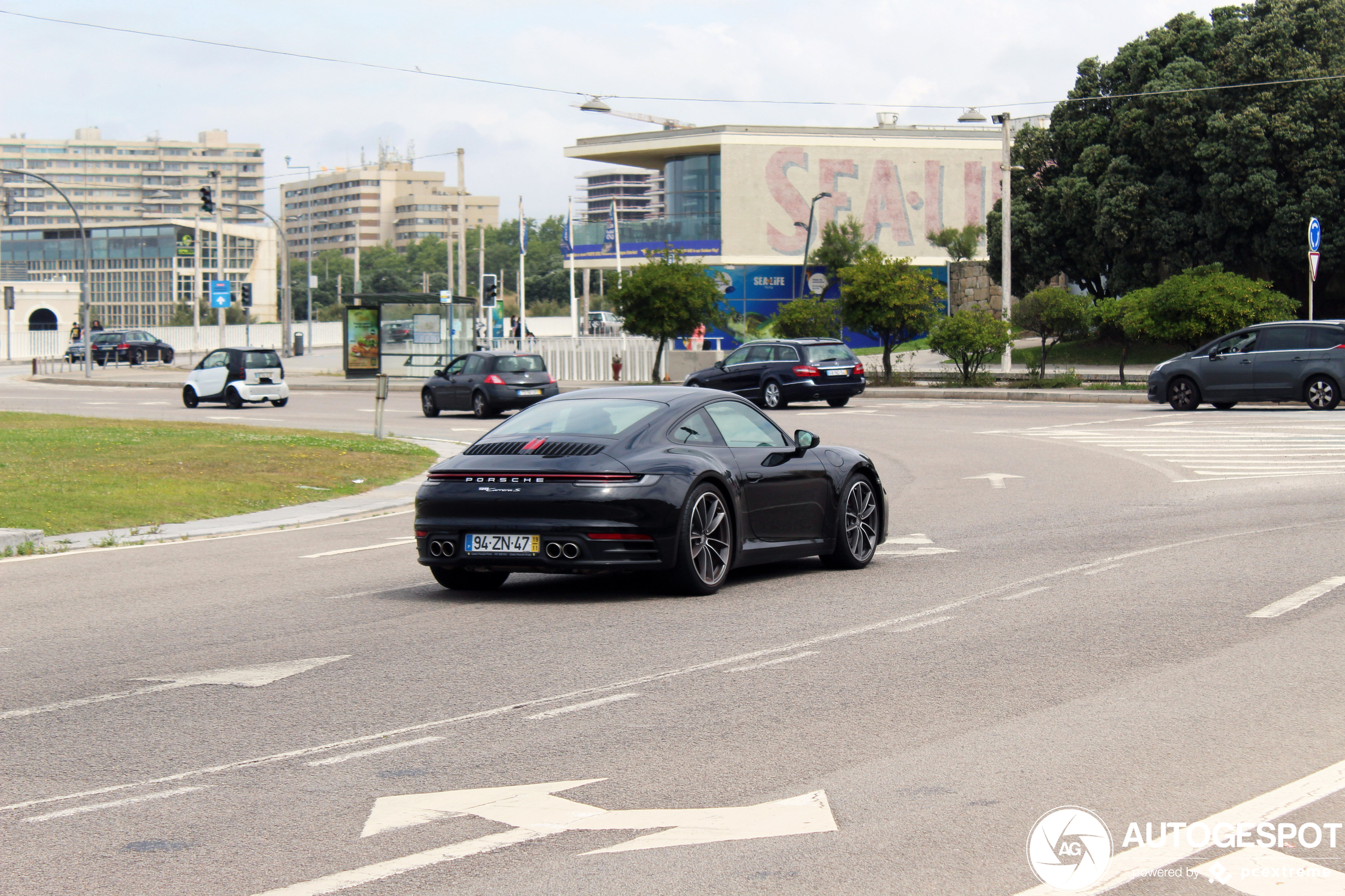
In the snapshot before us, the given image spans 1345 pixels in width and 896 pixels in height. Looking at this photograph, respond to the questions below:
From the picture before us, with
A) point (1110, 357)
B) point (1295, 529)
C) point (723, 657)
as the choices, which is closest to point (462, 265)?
point (1110, 357)

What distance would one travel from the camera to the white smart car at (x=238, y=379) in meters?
39.5

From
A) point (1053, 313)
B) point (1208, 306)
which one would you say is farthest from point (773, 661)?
point (1053, 313)

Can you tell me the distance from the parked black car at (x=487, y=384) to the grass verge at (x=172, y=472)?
8.44 metres

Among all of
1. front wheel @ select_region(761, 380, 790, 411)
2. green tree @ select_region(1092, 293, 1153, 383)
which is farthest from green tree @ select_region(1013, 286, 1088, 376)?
front wheel @ select_region(761, 380, 790, 411)

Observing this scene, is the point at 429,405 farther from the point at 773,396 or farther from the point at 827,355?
the point at 827,355

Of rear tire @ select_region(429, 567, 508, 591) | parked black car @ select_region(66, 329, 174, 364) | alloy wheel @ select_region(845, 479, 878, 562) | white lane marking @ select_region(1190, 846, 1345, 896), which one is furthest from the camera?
parked black car @ select_region(66, 329, 174, 364)

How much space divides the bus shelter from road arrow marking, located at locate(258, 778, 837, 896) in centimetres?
4819

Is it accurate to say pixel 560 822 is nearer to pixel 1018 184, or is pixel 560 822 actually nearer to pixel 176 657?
pixel 176 657

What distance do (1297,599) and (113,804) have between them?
23.7 feet

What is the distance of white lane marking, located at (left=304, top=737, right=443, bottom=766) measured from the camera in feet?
19.2

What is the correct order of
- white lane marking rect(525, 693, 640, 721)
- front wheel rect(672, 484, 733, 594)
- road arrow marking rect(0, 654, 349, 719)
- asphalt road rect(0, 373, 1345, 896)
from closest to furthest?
asphalt road rect(0, 373, 1345, 896), white lane marking rect(525, 693, 640, 721), road arrow marking rect(0, 654, 349, 719), front wheel rect(672, 484, 733, 594)

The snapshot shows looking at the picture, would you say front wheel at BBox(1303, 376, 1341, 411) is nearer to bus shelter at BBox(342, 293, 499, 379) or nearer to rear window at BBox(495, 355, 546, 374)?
rear window at BBox(495, 355, 546, 374)

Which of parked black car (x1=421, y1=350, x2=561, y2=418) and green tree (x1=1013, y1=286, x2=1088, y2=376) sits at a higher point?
green tree (x1=1013, y1=286, x2=1088, y2=376)

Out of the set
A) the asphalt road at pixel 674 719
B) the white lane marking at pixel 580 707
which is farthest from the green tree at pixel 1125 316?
the white lane marking at pixel 580 707
